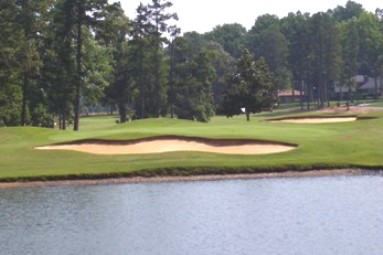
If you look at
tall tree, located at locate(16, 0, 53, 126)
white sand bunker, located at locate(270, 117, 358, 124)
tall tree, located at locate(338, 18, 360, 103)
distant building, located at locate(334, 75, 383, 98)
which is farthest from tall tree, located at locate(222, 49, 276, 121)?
distant building, located at locate(334, 75, 383, 98)

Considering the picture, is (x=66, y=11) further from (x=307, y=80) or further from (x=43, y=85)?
(x=307, y=80)

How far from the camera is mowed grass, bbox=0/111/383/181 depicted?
39.4 m

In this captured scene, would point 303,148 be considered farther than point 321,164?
Yes

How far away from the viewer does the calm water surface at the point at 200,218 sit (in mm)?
21750

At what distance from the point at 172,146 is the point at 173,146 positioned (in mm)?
63

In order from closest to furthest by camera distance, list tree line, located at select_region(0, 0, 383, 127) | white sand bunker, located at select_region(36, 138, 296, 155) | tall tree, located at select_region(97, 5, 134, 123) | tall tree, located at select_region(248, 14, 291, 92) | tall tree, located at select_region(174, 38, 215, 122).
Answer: white sand bunker, located at select_region(36, 138, 296, 155) < tree line, located at select_region(0, 0, 383, 127) < tall tree, located at select_region(174, 38, 215, 122) < tall tree, located at select_region(97, 5, 134, 123) < tall tree, located at select_region(248, 14, 291, 92)

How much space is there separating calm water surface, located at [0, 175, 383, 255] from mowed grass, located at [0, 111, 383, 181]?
275 cm

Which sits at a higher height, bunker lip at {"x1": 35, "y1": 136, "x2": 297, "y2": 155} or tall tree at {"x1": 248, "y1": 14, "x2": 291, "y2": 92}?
tall tree at {"x1": 248, "y1": 14, "x2": 291, "y2": 92}

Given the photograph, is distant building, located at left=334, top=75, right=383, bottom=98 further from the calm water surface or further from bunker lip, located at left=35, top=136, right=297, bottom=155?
the calm water surface

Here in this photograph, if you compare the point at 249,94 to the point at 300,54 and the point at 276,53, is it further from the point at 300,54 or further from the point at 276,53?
the point at 276,53

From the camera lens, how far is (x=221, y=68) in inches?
7687

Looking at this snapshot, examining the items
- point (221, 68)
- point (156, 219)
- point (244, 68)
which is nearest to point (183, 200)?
point (156, 219)

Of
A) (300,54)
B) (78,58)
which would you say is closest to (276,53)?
(300,54)

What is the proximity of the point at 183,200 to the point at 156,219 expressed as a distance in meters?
4.46
